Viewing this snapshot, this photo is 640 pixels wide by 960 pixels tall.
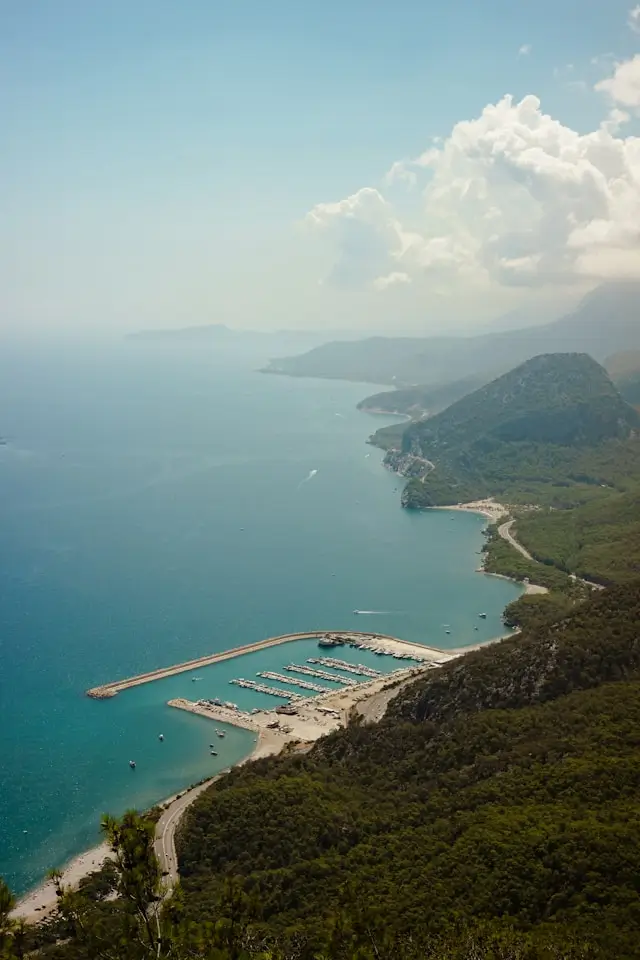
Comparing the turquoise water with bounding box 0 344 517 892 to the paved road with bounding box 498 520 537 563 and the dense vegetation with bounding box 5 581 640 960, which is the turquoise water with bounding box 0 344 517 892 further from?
the dense vegetation with bounding box 5 581 640 960

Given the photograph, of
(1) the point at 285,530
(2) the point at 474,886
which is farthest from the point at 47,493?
(2) the point at 474,886

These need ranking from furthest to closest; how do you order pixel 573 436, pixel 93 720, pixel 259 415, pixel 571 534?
pixel 259 415, pixel 573 436, pixel 571 534, pixel 93 720

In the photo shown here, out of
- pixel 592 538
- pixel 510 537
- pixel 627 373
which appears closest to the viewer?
pixel 592 538

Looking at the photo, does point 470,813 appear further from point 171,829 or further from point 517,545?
point 517,545

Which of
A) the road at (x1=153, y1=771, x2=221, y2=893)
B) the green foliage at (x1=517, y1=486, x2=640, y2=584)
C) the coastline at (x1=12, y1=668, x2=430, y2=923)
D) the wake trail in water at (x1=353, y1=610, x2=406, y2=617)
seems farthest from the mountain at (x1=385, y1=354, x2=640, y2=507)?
the road at (x1=153, y1=771, x2=221, y2=893)

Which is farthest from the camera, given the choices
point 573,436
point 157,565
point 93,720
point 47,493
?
point 573,436

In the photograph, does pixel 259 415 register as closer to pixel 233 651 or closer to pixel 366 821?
pixel 233 651

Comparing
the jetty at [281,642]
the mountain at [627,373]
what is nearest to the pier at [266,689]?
the jetty at [281,642]

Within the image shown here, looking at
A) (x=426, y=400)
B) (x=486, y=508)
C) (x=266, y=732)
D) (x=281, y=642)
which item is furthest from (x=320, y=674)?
(x=426, y=400)
